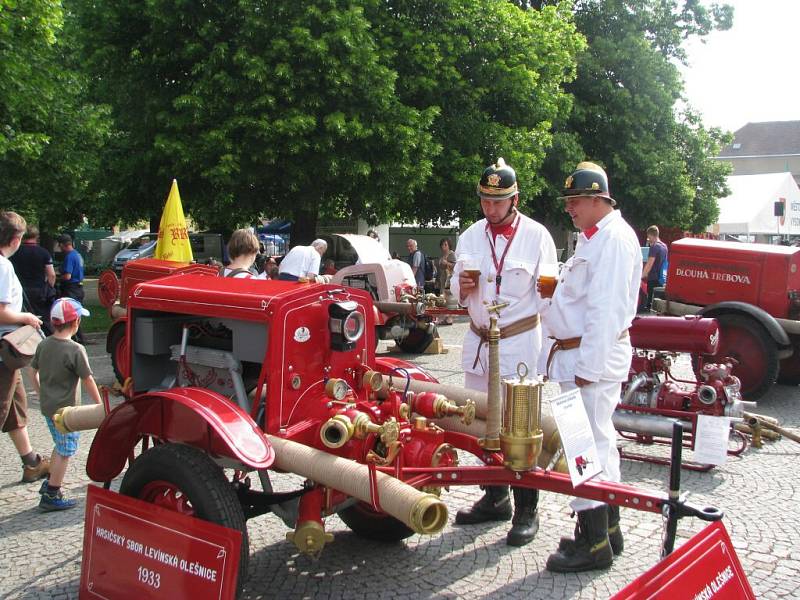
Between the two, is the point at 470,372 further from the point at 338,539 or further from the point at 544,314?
the point at 338,539

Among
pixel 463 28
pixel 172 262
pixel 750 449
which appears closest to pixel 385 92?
pixel 463 28

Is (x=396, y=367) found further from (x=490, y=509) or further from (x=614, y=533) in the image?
(x=614, y=533)

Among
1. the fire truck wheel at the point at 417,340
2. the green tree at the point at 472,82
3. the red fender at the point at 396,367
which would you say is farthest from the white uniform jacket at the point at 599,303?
the green tree at the point at 472,82

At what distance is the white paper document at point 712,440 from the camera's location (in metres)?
4.14

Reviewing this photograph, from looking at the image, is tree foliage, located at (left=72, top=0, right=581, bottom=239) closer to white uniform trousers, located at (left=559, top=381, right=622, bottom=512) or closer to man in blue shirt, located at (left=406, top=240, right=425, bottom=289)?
man in blue shirt, located at (left=406, top=240, right=425, bottom=289)

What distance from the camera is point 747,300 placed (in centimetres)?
796

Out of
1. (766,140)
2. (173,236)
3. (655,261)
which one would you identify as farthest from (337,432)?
(766,140)

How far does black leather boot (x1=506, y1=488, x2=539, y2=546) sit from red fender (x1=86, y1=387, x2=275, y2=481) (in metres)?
1.62

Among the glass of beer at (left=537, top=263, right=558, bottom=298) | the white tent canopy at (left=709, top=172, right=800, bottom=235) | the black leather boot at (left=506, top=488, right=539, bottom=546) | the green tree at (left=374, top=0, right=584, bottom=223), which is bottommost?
the black leather boot at (left=506, top=488, right=539, bottom=546)

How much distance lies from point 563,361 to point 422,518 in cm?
150

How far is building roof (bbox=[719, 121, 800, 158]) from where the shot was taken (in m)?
72.9

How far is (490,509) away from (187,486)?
195 cm

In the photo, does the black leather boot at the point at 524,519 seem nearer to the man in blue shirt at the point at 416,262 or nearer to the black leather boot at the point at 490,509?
the black leather boot at the point at 490,509

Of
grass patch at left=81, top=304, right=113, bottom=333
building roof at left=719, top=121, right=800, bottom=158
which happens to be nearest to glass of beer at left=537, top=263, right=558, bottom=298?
grass patch at left=81, top=304, right=113, bottom=333
